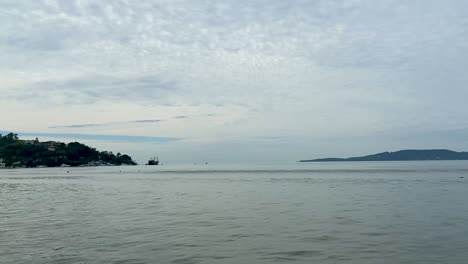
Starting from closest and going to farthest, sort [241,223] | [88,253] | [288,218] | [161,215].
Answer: [88,253], [241,223], [288,218], [161,215]

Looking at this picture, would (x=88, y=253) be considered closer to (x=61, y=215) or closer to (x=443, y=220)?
(x=61, y=215)

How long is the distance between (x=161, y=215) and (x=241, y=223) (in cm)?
878

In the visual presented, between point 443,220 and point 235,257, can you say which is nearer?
point 235,257

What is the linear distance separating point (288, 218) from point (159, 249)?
14.6m

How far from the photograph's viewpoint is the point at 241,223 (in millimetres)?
33250

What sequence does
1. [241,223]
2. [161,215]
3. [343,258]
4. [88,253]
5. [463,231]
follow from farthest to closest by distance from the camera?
[161,215], [241,223], [463,231], [88,253], [343,258]

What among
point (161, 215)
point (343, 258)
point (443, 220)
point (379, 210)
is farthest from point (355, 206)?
point (343, 258)

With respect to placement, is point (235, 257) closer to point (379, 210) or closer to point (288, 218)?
point (288, 218)

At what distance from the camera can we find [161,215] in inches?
1513

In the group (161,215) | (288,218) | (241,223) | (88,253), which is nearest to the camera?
(88,253)

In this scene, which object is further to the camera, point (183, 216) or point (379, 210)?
point (379, 210)

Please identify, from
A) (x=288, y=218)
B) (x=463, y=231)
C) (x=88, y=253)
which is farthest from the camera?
(x=288, y=218)

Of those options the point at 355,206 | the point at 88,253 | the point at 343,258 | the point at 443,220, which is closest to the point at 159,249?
the point at 88,253

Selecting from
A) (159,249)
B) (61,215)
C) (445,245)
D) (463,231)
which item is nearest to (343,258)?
(445,245)
